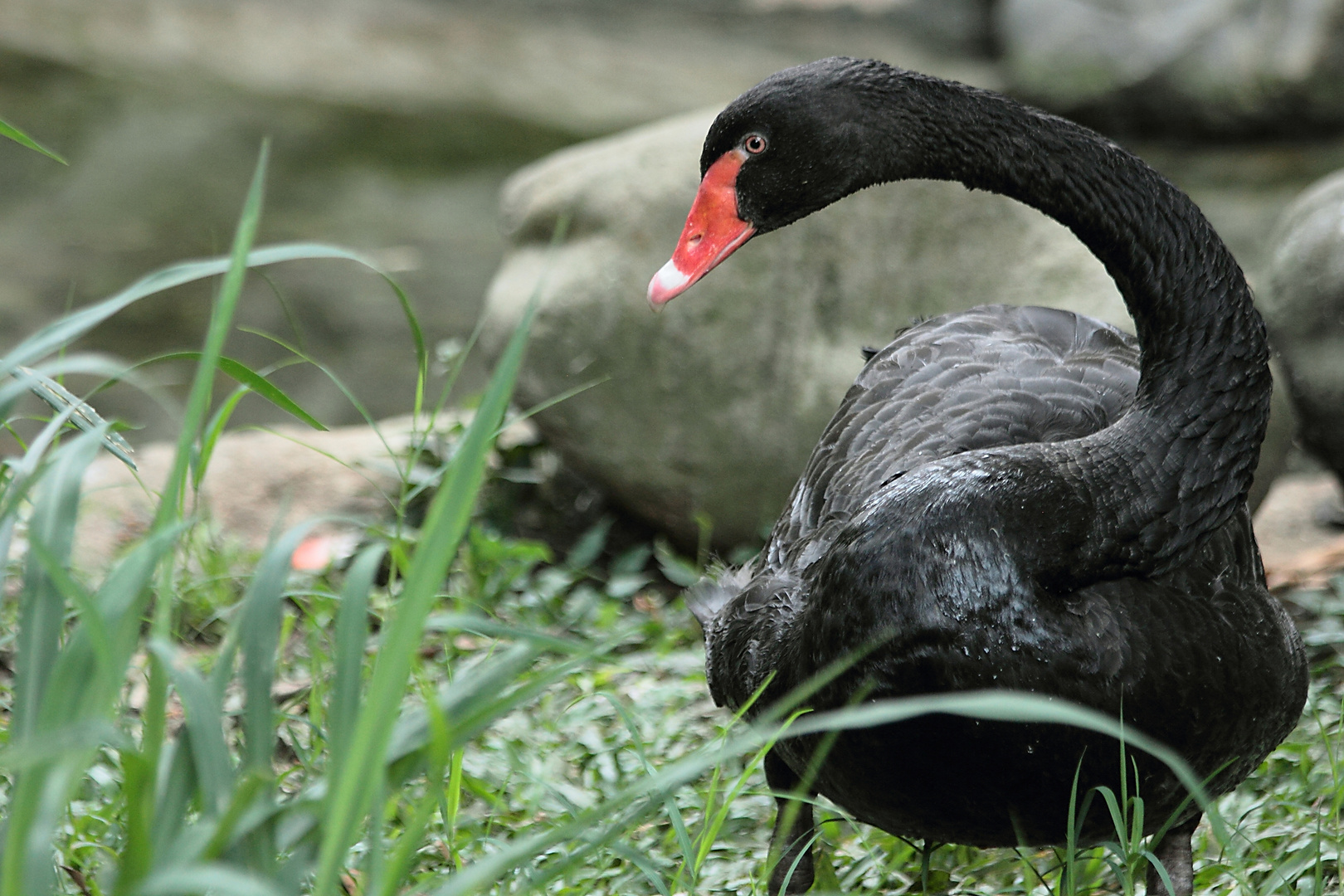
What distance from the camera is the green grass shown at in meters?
1.20

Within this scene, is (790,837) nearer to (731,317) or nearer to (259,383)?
(259,383)

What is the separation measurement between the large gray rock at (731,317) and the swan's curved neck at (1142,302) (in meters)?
1.95

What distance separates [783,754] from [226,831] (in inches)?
44.7

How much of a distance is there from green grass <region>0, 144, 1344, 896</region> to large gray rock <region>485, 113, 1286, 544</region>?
153cm

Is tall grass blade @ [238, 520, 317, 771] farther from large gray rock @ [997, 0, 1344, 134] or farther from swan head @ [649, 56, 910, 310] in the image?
large gray rock @ [997, 0, 1344, 134]

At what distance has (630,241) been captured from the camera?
4.38 m

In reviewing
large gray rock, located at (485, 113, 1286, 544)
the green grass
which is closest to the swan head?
the green grass

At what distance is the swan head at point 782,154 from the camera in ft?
7.00

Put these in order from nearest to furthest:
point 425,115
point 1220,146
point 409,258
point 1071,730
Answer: point 1071,730 < point 409,258 < point 425,115 < point 1220,146

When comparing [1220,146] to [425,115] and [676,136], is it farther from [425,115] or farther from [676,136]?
[676,136]

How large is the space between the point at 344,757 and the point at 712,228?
4.08ft

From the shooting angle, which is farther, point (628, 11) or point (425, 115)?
point (628, 11)

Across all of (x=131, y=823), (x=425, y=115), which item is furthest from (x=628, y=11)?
(x=131, y=823)

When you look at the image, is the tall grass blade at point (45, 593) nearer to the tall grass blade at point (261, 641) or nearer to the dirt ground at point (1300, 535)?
the tall grass blade at point (261, 641)
